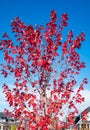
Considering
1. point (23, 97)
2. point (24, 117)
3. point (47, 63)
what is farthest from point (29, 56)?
point (24, 117)

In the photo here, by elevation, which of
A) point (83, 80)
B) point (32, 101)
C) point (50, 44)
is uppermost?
point (50, 44)

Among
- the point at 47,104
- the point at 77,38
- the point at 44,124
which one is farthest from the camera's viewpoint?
the point at 77,38

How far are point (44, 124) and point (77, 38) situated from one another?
3.63 m

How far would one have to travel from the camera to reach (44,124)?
10.0m

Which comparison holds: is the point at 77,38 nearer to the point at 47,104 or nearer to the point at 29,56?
the point at 29,56

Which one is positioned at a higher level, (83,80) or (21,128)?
(83,80)

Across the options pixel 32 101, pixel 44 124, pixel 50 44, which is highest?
pixel 50 44

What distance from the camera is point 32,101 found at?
414 inches

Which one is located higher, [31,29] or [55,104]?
[31,29]

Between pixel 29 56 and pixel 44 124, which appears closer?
pixel 44 124

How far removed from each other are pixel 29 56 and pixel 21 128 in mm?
2668

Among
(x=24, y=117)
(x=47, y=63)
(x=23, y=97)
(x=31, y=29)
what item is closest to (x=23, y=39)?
(x=31, y=29)

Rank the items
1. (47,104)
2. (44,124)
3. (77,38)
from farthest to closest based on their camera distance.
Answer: (77,38) → (47,104) → (44,124)

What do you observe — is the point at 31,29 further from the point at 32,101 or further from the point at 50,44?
the point at 32,101
